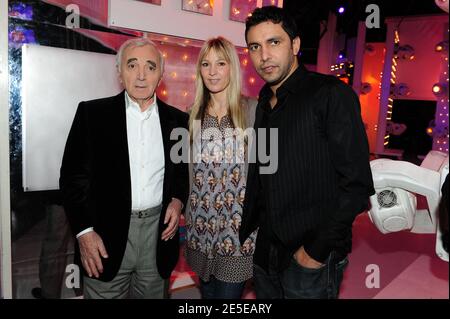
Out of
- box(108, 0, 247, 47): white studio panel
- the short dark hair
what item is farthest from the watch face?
box(108, 0, 247, 47): white studio panel

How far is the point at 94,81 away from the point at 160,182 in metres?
1.09

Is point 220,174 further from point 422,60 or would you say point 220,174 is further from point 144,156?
point 422,60

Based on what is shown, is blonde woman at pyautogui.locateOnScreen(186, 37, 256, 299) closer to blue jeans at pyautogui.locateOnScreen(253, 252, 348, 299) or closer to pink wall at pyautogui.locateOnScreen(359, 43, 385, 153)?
blue jeans at pyautogui.locateOnScreen(253, 252, 348, 299)

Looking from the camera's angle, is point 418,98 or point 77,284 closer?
point 77,284

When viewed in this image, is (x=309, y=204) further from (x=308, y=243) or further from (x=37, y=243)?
(x=37, y=243)

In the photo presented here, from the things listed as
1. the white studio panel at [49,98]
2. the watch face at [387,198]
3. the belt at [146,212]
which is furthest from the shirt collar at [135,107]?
the watch face at [387,198]

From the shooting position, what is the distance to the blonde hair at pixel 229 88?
88.9 inches

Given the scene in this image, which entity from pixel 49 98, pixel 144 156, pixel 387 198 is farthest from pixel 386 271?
pixel 49 98

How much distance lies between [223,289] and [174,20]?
1978 mm

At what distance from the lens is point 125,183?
2.08 meters

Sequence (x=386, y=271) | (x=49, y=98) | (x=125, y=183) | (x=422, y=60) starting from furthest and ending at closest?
(x=422, y=60)
(x=386, y=271)
(x=49, y=98)
(x=125, y=183)

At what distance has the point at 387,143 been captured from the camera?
10680 millimetres

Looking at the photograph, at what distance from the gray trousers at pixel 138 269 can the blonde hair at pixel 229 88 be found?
1.78ft
